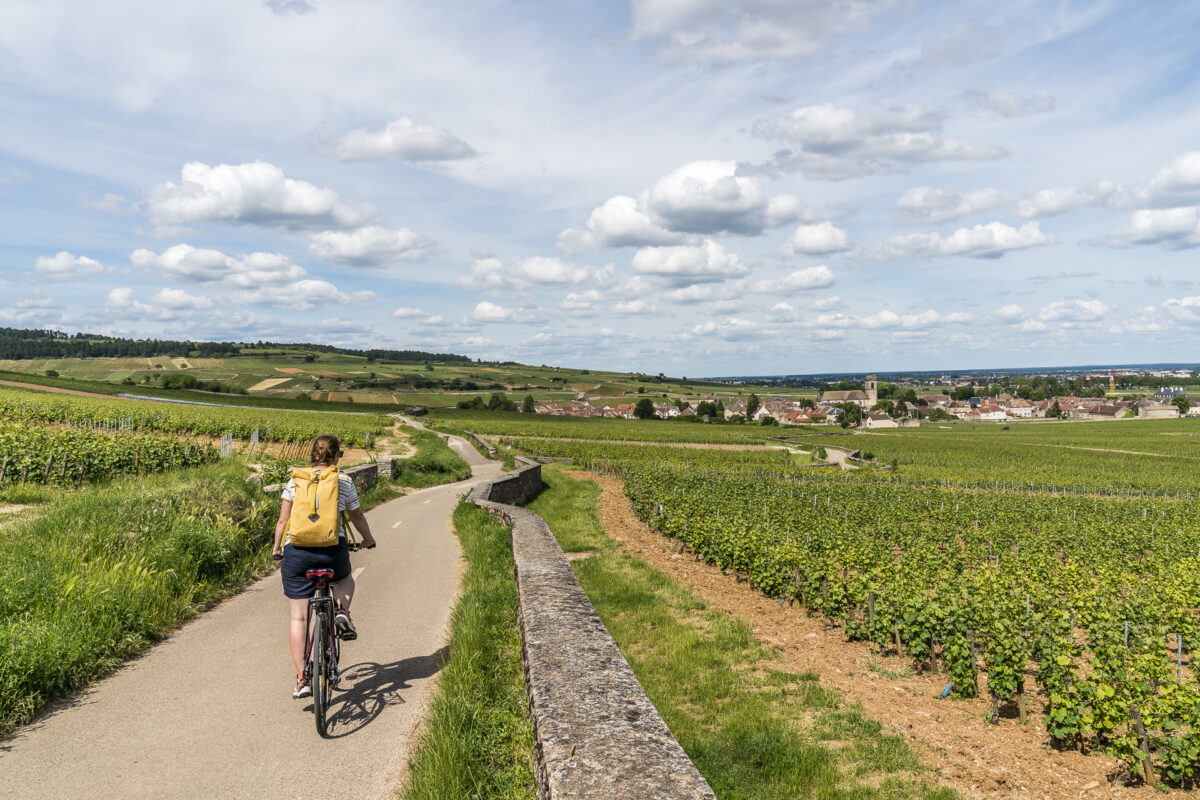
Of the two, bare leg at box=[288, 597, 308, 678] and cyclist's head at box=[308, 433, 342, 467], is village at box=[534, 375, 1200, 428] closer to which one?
cyclist's head at box=[308, 433, 342, 467]

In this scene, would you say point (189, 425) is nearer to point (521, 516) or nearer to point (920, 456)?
point (521, 516)

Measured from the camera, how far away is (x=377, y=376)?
5915 inches

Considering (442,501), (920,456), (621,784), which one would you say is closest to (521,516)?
(442,501)

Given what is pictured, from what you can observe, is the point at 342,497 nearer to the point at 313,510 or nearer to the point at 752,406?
the point at 313,510

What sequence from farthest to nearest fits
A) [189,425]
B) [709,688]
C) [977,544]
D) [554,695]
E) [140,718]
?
[189,425] < [977,544] < [709,688] < [140,718] < [554,695]

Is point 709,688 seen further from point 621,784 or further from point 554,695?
point 621,784

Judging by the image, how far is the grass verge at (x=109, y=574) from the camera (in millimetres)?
5750

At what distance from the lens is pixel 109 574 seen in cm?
740

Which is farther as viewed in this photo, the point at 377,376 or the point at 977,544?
the point at 377,376

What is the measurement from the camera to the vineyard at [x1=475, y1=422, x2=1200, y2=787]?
23.6ft

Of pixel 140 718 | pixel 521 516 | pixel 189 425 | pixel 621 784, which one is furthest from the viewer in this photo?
pixel 189 425

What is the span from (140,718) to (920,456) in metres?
70.5

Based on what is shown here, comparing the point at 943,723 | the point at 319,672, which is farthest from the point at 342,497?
the point at 943,723

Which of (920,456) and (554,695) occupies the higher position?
(554,695)
